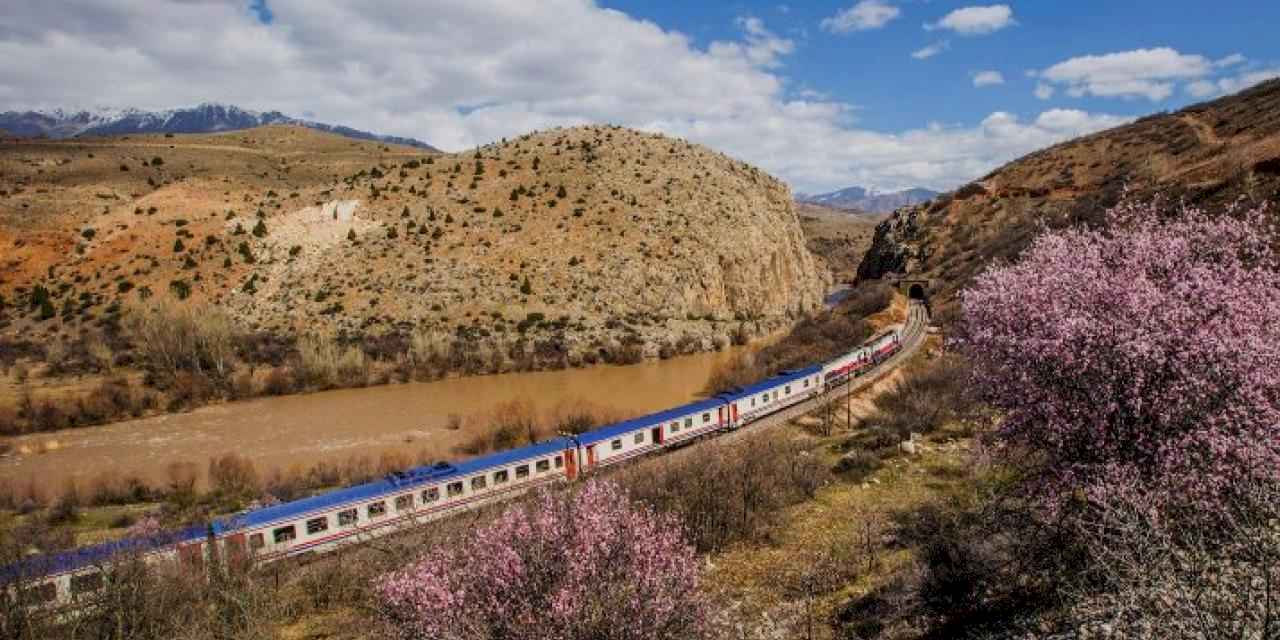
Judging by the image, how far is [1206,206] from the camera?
37562mm

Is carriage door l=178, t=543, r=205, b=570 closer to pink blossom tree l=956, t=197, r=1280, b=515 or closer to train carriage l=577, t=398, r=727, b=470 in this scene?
train carriage l=577, t=398, r=727, b=470

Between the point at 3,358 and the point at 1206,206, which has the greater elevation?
the point at 1206,206

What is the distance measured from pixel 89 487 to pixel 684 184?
6007 cm

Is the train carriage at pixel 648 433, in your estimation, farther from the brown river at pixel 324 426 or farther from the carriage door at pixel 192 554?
the carriage door at pixel 192 554

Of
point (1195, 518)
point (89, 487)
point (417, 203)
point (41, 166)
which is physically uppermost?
point (41, 166)

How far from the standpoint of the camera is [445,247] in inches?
2598

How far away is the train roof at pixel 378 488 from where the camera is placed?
20766mm

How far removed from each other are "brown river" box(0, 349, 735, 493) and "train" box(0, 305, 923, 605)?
9.84m

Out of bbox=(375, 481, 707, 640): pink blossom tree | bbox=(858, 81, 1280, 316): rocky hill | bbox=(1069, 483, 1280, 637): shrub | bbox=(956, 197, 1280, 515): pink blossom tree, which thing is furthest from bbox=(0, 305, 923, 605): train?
bbox=(858, 81, 1280, 316): rocky hill

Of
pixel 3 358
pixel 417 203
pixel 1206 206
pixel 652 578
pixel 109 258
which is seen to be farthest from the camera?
pixel 417 203

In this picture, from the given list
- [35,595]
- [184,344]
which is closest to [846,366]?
[35,595]

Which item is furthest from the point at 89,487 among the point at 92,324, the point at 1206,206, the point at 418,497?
the point at 1206,206

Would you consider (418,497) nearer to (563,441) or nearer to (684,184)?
(563,441)

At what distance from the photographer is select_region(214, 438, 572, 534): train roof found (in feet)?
68.1
